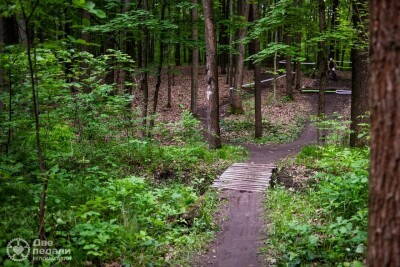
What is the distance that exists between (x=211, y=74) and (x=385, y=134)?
10327mm

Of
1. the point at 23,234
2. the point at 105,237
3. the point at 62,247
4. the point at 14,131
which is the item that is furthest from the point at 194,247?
the point at 14,131

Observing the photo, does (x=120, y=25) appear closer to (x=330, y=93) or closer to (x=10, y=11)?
(x=10, y=11)

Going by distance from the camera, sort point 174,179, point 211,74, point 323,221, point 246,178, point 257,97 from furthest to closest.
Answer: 1. point 257,97
2. point 211,74
3. point 174,179
4. point 246,178
5. point 323,221

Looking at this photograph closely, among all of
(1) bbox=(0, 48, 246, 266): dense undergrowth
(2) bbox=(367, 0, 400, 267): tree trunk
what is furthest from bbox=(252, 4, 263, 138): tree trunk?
(2) bbox=(367, 0, 400, 267): tree trunk

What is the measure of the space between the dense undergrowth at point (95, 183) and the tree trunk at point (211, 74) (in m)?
0.95

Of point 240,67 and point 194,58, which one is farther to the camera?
point 194,58

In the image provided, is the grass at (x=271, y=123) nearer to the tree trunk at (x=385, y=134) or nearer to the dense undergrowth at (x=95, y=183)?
the dense undergrowth at (x=95, y=183)

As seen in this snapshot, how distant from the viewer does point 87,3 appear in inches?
146

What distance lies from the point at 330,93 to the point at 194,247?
25.4 m

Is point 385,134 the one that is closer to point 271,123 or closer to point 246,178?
point 246,178

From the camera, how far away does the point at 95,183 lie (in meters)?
6.57

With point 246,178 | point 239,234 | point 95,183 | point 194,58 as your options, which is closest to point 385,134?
point 239,234

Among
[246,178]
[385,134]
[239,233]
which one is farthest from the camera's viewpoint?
[246,178]

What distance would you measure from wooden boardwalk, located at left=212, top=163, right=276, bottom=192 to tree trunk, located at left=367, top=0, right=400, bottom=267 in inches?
229
